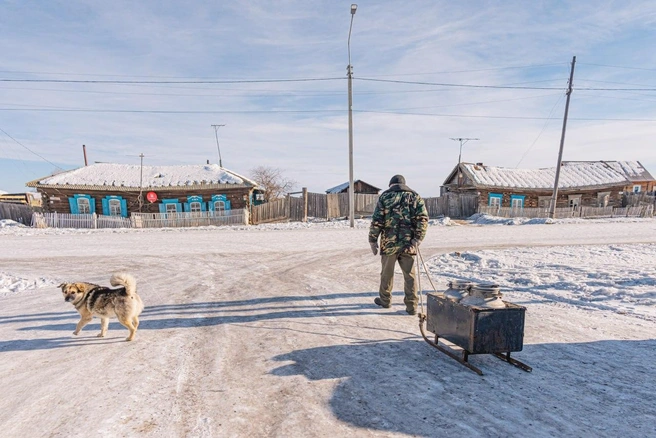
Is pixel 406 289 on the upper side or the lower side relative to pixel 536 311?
upper

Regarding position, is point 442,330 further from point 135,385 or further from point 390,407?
point 135,385

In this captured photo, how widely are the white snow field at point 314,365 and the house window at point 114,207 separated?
20.6m

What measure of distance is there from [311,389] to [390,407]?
0.66m

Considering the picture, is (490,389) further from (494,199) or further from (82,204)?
(494,199)

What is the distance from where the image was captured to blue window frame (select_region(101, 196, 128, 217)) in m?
25.6

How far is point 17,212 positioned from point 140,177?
315 inches

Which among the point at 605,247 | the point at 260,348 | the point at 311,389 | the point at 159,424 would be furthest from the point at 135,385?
the point at 605,247

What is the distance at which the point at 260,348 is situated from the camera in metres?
3.74

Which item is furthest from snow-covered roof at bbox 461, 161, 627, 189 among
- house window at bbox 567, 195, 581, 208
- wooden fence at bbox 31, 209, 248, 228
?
wooden fence at bbox 31, 209, 248, 228

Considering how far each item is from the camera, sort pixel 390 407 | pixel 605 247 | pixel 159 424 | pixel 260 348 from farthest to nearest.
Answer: pixel 605 247 < pixel 260 348 < pixel 390 407 < pixel 159 424

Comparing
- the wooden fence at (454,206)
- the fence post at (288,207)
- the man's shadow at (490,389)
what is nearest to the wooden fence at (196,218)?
the fence post at (288,207)

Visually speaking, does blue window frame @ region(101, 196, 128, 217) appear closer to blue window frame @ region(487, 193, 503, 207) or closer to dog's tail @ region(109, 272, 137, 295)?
dog's tail @ region(109, 272, 137, 295)

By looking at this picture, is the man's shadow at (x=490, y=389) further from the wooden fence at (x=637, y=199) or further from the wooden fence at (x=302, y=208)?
the wooden fence at (x=637, y=199)

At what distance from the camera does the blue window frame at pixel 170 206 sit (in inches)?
1024
